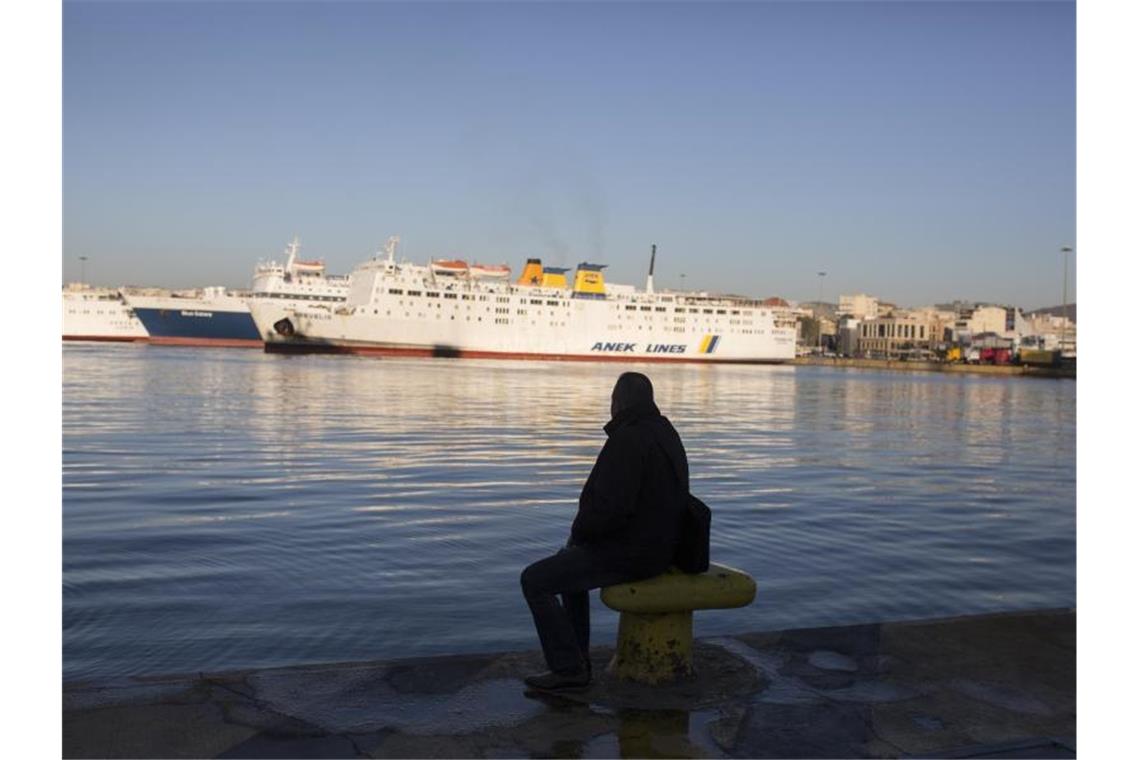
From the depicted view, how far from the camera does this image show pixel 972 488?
12195 millimetres

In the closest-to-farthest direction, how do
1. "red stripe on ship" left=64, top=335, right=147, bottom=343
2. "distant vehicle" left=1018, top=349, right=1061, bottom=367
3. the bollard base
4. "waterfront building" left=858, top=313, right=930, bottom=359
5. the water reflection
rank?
the bollard base
the water reflection
"red stripe on ship" left=64, top=335, right=147, bottom=343
"distant vehicle" left=1018, top=349, right=1061, bottom=367
"waterfront building" left=858, top=313, right=930, bottom=359

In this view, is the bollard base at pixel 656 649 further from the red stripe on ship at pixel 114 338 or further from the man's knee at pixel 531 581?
the red stripe on ship at pixel 114 338

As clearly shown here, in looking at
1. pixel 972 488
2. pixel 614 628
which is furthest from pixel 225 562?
pixel 972 488

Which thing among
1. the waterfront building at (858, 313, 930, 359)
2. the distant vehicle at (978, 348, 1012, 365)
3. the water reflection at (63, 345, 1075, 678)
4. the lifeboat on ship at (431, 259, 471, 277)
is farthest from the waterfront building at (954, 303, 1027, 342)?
the water reflection at (63, 345, 1075, 678)

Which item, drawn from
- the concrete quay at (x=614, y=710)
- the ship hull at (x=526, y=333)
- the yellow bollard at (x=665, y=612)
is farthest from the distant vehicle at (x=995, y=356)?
the yellow bollard at (x=665, y=612)

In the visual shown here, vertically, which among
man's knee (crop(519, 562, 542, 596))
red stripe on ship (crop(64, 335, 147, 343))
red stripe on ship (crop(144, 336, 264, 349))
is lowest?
man's knee (crop(519, 562, 542, 596))

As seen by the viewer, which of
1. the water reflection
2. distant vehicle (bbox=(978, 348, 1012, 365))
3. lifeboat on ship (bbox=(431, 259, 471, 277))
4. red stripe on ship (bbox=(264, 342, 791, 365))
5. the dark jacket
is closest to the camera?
the dark jacket

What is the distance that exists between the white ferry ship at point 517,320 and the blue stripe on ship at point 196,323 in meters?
7.88

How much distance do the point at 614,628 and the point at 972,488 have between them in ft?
27.0

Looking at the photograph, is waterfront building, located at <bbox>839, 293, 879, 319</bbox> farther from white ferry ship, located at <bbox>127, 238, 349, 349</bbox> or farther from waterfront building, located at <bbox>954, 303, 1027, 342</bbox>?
white ferry ship, located at <bbox>127, 238, 349, 349</bbox>

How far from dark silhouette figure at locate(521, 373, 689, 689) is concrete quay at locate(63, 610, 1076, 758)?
6.3 inches

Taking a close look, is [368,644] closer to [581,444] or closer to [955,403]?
[581,444]

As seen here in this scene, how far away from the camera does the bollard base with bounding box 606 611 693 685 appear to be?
346 cm

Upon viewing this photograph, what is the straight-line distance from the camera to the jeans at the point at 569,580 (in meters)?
3.38
